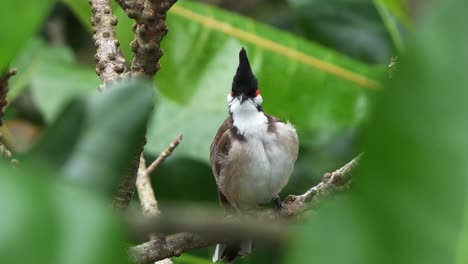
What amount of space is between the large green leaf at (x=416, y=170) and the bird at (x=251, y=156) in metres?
2.16

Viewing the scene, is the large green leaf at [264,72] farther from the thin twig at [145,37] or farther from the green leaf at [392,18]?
the thin twig at [145,37]

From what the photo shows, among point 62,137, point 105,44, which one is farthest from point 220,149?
point 62,137

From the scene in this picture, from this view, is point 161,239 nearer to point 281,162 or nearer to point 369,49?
point 281,162

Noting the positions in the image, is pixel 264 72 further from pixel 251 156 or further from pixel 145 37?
pixel 145 37

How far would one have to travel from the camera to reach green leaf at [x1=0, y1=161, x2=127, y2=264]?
0.52 m

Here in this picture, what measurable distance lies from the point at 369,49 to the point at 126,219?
330cm

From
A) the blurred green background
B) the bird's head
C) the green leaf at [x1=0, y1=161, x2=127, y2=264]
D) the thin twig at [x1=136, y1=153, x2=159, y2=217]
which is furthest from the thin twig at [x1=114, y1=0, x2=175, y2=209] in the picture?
the green leaf at [x1=0, y1=161, x2=127, y2=264]

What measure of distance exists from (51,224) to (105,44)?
5.01ft

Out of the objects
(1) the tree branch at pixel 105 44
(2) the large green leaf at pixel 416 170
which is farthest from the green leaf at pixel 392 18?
(2) the large green leaf at pixel 416 170

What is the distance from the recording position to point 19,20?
0.69 meters

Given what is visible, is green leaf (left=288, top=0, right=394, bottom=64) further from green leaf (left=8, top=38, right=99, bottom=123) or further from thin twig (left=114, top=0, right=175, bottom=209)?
thin twig (left=114, top=0, right=175, bottom=209)

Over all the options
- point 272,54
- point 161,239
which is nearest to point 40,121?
point 272,54

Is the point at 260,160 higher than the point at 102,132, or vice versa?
the point at 102,132

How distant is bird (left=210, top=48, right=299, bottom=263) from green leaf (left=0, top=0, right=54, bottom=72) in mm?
1984
